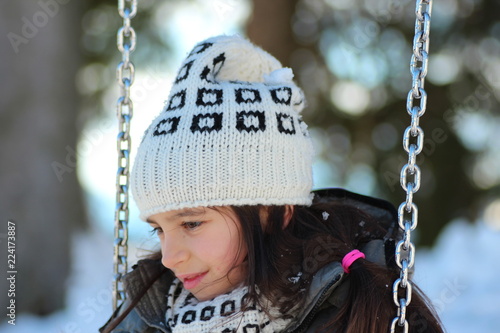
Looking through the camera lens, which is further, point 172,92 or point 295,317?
point 172,92

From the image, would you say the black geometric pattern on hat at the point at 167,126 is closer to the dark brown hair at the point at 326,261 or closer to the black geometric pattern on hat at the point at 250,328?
the dark brown hair at the point at 326,261

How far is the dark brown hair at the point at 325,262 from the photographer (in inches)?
50.6

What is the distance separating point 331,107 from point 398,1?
912mm

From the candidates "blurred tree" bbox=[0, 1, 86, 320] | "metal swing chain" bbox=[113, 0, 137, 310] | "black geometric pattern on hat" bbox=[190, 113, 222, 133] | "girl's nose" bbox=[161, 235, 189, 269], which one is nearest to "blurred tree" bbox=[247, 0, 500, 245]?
"blurred tree" bbox=[0, 1, 86, 320]

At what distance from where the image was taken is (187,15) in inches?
182

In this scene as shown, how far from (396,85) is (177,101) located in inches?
138

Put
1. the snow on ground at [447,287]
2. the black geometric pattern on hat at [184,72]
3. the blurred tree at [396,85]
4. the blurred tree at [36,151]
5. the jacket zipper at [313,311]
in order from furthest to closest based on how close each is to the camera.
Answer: the blurred tree at [396,85]
the blurred tree at [36,151]
the snow on ground at [447,287]
the black geometric pattern on hat at [184,72]
the jacket zipper at [313,311]

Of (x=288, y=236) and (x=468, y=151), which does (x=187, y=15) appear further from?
(x=288, y=236)

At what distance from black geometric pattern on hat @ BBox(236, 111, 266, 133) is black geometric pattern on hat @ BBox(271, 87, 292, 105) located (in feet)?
0.22

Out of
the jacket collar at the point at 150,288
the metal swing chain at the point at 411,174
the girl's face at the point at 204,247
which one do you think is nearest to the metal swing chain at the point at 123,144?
the jacket collar at the point at 150,288

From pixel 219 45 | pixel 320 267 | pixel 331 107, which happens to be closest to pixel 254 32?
pixel 331 107

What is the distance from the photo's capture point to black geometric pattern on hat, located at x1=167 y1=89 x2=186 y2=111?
148 centimetres

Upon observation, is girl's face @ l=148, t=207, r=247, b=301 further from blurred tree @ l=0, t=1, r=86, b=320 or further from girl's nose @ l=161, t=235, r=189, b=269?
blurred tree @ l=0, t=1, r=86, b=320

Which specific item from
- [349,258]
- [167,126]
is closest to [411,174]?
[349,258]
